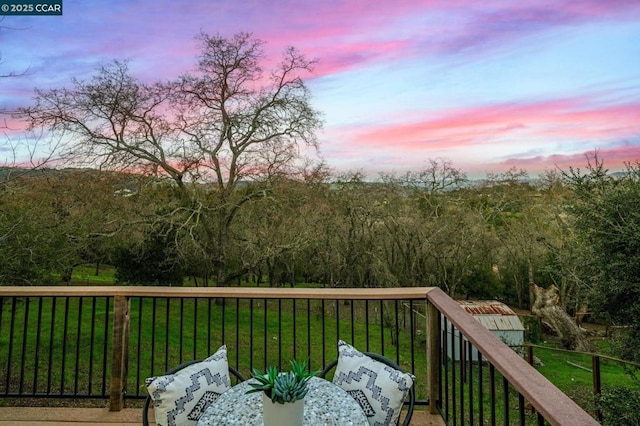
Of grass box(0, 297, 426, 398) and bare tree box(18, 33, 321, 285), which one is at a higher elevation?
bare tree box(18, 33, 321, 285)

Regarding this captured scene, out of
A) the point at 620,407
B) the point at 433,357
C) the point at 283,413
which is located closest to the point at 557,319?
the point at 620,407

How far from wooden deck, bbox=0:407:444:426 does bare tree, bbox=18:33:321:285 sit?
7939mm

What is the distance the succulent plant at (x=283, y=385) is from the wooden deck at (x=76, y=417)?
5.47 ft

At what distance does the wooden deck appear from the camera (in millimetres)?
2654

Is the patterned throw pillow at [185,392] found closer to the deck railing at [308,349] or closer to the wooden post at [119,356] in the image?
the deck railing at [308,349]

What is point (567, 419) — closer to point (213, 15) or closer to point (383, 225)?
point (213, 15)

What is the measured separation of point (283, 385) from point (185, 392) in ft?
2.49

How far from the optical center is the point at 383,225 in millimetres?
13617

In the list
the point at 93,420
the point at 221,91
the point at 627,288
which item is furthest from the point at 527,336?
the point at 93,420

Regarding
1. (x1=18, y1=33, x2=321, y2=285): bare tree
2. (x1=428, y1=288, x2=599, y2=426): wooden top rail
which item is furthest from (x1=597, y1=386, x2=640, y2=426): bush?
(x1=18, y1=33, x2=321, y2=285): bare tree

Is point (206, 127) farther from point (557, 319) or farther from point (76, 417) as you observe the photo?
point (557, 319)

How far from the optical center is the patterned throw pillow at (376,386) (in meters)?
1.90

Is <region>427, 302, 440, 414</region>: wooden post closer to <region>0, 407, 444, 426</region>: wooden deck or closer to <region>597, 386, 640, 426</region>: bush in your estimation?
<region>0, 407, 444, 426</region>: wooden deck

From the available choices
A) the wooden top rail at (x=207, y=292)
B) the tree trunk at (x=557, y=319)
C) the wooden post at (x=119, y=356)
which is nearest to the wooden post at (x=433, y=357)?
the wooden top rail at (x=207, y=292)
